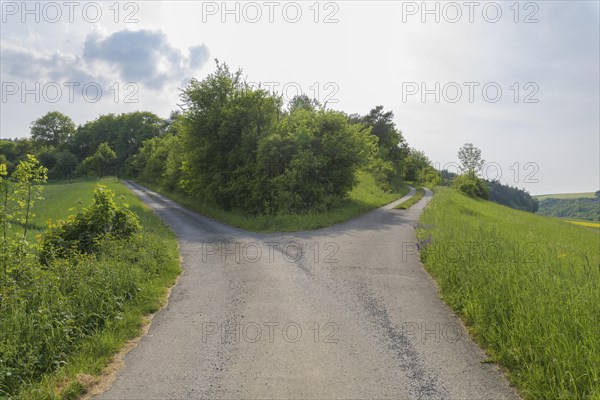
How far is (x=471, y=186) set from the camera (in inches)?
2581

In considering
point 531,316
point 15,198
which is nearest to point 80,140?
point 15,198

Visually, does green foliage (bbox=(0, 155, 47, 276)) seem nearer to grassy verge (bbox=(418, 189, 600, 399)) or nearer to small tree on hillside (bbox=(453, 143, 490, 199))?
grassy verge (bbox=(418, 189, 600, 399))

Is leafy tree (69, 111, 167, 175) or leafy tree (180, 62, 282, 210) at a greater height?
leafy tree (69, 111, 167, 175)

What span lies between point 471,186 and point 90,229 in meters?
68.2

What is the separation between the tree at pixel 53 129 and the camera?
98688 millimetres

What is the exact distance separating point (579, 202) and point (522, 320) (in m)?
172

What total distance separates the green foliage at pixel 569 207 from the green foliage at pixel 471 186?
66.6m

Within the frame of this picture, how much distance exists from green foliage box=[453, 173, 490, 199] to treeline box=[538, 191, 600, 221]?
66554 mm

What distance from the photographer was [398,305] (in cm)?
661

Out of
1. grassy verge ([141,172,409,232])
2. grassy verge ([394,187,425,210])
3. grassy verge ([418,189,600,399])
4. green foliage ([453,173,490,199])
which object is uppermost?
green foliage ([453,173,490,199])

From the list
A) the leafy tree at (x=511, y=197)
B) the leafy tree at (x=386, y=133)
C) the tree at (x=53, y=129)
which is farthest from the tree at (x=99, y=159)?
the leafy tree at (x=511, y=197)

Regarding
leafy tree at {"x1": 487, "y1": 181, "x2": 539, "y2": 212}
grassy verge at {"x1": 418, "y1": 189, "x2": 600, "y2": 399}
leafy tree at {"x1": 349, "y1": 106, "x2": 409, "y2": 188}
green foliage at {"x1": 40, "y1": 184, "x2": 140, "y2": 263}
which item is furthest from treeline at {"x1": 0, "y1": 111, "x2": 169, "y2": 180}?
leafy tree at {"x1": 487, "y1": 181, "x2": 539, "y2": 212}

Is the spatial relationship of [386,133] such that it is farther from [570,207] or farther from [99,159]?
[570,207]

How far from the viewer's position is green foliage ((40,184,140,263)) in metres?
9.71
